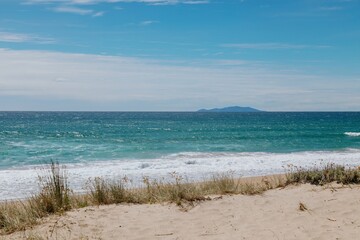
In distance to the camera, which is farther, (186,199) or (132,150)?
(132,150)

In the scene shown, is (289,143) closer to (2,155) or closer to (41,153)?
(41,153)

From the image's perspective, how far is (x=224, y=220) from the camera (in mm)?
7980

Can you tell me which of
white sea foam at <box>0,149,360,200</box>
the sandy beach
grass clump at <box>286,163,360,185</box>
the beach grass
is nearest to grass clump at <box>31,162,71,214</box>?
the beach grass

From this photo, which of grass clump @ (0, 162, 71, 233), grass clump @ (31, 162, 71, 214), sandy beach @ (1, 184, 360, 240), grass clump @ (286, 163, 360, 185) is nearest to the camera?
sandy beach @ (1, 184, 360, 240)

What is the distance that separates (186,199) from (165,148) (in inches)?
976

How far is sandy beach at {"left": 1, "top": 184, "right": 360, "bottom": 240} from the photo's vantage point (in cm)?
722

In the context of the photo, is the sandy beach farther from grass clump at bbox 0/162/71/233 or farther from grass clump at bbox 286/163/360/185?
grass clump at bbox 286/163/360/185

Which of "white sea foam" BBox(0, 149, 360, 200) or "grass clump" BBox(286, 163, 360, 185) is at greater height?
"grass clump" BBox(286, 163, 360, 185)

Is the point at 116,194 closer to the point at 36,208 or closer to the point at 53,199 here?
the point at 53,199

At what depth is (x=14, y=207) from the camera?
844 cm

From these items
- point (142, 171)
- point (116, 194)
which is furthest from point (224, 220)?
point (142, 171)

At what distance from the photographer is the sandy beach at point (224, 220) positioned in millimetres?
7223

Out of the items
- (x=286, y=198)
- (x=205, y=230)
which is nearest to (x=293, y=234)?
(x=205, y=230)

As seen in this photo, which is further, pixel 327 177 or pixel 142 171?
pixel 142 171
